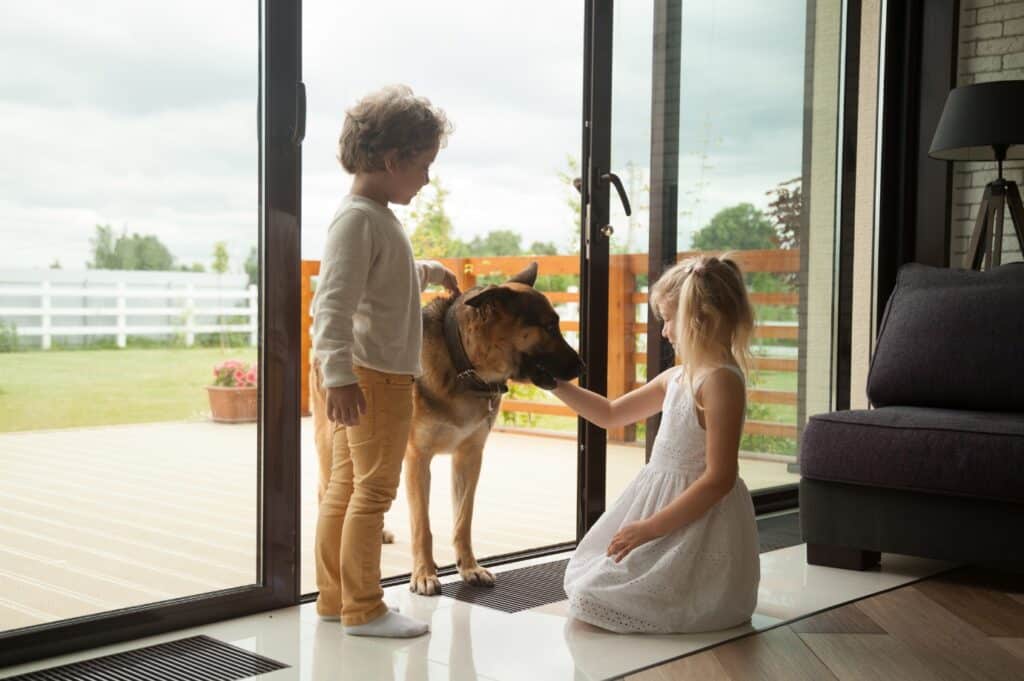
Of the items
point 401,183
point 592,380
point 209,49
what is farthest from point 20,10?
point 592,380

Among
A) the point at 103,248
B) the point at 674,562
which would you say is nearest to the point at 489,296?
the point at 674,562

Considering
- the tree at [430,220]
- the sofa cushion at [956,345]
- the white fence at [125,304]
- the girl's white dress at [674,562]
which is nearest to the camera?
the white fence at [125,304]

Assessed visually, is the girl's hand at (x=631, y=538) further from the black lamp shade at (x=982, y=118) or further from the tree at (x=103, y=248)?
the black lamp shade at (x=982, y=118)

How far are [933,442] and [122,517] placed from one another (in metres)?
1.95

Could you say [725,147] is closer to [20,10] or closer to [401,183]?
[401,183]

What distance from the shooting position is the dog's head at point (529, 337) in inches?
99.1

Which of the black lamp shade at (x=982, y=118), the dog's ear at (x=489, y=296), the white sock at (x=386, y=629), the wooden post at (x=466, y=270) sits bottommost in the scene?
the white sock at (x=386, y=629)

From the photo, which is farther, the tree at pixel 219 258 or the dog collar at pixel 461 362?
the dog collar at pixel 461 362

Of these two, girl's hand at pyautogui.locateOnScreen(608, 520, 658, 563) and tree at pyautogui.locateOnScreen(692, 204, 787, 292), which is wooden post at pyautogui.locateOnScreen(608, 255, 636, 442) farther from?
girl's hand at pyautogui.locateOnScreen(608, 520, 658, 563)

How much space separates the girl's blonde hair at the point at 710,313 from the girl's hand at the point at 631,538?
1.16 feet

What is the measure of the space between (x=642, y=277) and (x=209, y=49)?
5.00ft

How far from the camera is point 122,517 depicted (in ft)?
7.04

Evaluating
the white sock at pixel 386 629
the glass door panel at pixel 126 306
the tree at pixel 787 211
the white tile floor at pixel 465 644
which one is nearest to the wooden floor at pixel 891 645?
the white tile floor at pixel 465 644

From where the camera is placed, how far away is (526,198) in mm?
6637
